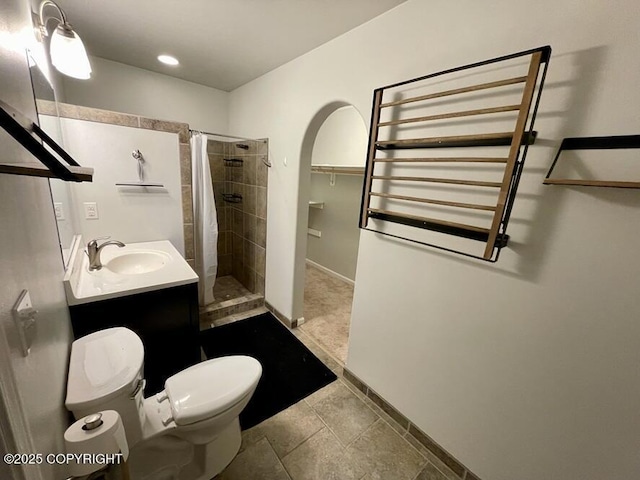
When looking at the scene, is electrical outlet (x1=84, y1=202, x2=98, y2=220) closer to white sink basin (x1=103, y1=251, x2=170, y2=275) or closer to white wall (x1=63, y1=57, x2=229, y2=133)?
white sink basin (x1=103, y1=251, x2=170, y2=275)

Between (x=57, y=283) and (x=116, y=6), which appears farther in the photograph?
(x=116, y=6)

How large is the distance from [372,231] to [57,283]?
1522mm

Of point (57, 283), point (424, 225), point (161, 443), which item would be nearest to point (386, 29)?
point (424, 225)

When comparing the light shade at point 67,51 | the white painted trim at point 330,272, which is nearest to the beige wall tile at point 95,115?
the light shade at point 67,51

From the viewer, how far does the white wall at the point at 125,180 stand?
1.79 m

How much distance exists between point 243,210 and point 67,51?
1893mm

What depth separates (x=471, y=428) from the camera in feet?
4.07

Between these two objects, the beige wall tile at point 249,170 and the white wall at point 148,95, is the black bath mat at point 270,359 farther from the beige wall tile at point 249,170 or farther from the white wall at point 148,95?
the white wall at point 148,95

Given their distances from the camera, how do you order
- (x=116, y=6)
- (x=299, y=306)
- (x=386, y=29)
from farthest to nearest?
1. (x=299, y=306)
2. (x=116, y=6)
3. (x=386, y=29)

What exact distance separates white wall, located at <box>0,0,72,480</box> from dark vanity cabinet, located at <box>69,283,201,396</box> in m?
0.38

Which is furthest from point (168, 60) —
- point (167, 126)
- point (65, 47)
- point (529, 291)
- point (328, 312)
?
point (529, 291)

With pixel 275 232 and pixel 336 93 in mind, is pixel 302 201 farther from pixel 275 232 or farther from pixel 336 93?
pixel 336 93

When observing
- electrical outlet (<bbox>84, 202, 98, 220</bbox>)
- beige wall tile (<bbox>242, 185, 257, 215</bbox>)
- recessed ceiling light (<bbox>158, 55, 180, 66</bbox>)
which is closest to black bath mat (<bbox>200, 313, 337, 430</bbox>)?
beige wall tile (<bbox>242, 185, 257, 215</bbox>)

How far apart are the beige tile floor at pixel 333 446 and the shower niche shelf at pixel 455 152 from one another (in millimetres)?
1162
